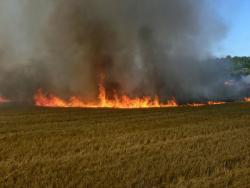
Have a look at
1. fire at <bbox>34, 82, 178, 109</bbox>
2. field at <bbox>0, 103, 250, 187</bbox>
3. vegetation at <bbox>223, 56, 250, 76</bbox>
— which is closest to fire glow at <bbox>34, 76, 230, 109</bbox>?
fire at <bbox>34, 82, 178, 109</bbox>

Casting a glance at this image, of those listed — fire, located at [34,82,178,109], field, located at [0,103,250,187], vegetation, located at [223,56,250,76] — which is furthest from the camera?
vegetation, located at [223,56,250,76]

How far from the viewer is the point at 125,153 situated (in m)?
9.51

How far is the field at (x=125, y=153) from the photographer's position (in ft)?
23.8

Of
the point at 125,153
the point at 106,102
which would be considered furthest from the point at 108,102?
the point at 125,153

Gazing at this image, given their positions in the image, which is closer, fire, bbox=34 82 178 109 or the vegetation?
fire, bbox=34 82 178 109

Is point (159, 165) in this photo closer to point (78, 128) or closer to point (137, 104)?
point (78, 128)

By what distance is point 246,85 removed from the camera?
3853 centimetres

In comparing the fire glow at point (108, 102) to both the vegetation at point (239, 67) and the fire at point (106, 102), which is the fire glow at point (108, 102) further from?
the vegetation at point (239, 67)

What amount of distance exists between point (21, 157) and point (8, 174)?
1.50 metres

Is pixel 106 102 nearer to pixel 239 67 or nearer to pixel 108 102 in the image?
pixel 108 102

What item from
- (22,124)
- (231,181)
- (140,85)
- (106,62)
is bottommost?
(231,181)

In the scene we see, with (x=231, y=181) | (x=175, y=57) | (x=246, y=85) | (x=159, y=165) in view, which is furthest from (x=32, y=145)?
(x=246, y=85)

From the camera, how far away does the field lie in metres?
7.25

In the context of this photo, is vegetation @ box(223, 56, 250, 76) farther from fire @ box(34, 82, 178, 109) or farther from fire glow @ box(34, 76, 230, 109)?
fire @ box(34, 82, 178, 109)
